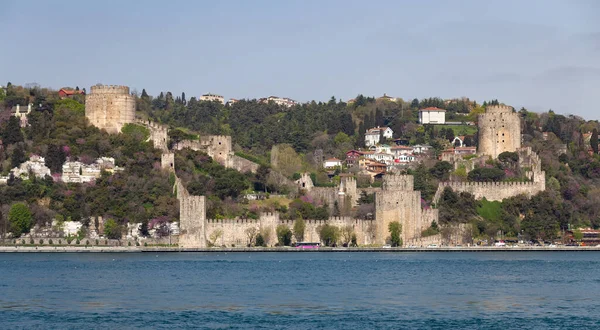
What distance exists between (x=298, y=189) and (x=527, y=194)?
43.4ft

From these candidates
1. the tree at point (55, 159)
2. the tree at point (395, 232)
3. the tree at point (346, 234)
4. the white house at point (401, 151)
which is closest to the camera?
the tree at point (395, 232)

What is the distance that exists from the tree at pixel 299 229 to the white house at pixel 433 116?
47.2 m

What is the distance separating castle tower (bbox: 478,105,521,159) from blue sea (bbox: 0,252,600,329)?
18.6 meters

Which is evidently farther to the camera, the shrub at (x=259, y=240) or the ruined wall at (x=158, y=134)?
the ruined wall at (x=158, y=134)

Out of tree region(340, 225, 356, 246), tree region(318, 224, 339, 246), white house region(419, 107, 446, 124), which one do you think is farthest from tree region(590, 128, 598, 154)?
tree region(318, 224, 339, 246)

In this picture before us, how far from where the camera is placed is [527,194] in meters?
75.6

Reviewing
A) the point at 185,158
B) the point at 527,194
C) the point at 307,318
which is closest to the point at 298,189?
the point at 185,158

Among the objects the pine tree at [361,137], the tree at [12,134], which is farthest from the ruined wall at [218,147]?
the pine tree at [361,137]

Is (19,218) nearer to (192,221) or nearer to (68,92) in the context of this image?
(192,221)

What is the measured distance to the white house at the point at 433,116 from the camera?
117562 millimetres

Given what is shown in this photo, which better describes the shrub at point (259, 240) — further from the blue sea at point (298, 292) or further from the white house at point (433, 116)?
the white house at point (433, 116)

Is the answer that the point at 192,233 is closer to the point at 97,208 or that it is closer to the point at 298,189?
the point at 97,208

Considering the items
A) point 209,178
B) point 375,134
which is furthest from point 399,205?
point 375,134

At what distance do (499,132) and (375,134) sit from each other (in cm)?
2937
